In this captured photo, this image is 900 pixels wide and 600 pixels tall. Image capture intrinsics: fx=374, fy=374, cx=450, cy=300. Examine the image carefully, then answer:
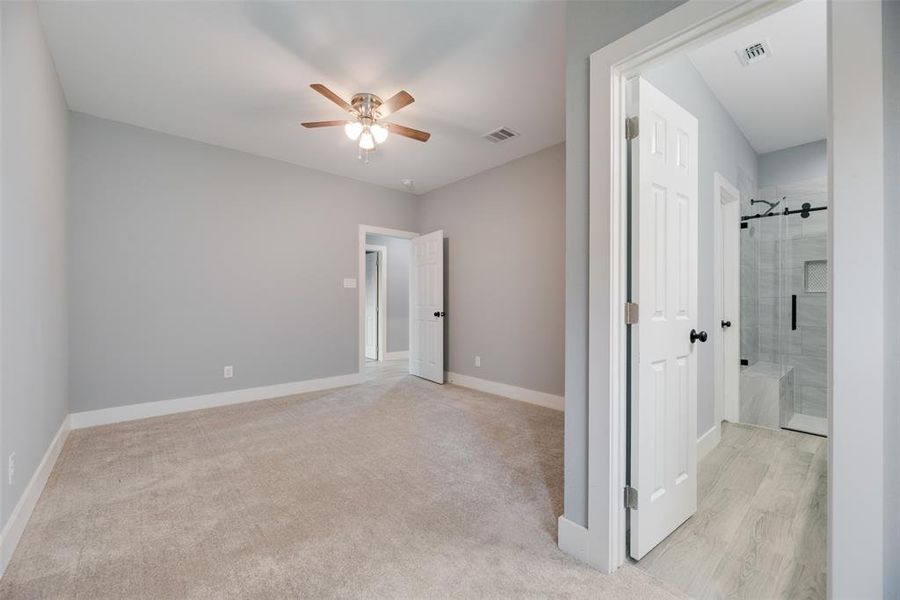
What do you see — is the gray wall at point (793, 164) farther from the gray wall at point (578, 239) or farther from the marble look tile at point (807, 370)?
the gray wall at point (578, 239)

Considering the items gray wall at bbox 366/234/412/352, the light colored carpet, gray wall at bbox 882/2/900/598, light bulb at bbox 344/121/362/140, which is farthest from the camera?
gray wall at bbox 366/234/412/352

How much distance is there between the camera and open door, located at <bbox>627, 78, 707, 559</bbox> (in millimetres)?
1540

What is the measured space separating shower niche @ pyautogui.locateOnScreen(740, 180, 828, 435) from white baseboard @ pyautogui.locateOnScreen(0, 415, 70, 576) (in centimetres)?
480

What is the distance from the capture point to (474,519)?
1.86 meters

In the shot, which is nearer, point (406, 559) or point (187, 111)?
point (406, 559)

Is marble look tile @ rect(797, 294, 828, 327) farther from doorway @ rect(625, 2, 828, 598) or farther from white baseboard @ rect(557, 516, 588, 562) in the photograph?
white baseboard @ rect(557, 516, 588, 562)

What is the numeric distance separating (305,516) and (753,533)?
7.14 ft

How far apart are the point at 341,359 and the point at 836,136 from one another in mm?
4570

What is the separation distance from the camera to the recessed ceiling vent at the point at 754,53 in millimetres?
2262

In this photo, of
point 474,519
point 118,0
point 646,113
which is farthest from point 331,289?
point 646,113

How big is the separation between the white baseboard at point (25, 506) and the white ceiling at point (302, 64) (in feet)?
8.33

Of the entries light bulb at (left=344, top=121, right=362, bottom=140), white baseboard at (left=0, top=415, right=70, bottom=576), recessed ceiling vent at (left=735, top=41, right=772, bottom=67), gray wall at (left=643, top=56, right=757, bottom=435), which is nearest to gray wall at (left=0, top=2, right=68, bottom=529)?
white baseboard at (left=0, top=415, right=70, bottom=576)

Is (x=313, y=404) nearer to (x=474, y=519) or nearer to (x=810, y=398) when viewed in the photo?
(x=474, y=519)

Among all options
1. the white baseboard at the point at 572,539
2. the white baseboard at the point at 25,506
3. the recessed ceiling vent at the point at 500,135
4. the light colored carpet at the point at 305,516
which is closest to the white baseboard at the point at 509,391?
the light colored carpet at the point at 305,516
